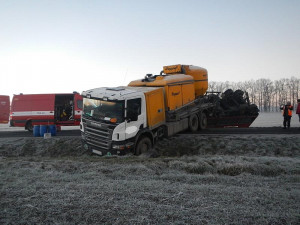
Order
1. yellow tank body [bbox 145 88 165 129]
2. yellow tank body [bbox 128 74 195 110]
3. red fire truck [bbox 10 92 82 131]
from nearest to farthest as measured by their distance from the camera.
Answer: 1. yellow tank body [bbox 145 88 165 129]
2. yellow tank body [bbox 128 74 195 110]
3. red fire truck [bbox 10 92 82 131]

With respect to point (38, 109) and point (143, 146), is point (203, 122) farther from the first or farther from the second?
point (38, 109)

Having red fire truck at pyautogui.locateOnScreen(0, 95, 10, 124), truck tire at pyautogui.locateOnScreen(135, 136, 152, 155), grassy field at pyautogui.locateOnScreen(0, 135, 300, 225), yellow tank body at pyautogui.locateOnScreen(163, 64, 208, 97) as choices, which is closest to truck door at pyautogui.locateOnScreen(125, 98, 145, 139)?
truck tire at pyautogui.locateOnScreen(135, 136, 152, 155)

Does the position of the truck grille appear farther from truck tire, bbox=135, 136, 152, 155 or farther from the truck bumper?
truck tire, bbox=135, 136, 152, 155

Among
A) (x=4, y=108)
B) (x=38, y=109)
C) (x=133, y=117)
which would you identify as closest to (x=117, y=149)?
(x=133, y=117)

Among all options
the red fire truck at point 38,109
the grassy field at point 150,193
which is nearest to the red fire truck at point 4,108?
the red fire truck at point 38,109

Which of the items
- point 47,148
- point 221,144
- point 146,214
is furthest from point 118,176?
point 47,148

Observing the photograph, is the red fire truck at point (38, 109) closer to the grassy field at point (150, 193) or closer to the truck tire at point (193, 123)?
the truck tire at point (193, 123)

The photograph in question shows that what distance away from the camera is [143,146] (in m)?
11.2

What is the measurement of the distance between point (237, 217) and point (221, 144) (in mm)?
9603

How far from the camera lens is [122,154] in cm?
1017

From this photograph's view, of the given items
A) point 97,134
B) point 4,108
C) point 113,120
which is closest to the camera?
point 113,120

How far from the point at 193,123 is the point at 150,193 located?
10.8 m

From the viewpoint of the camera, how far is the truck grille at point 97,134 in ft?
33.3

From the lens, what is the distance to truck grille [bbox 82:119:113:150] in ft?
33.3
